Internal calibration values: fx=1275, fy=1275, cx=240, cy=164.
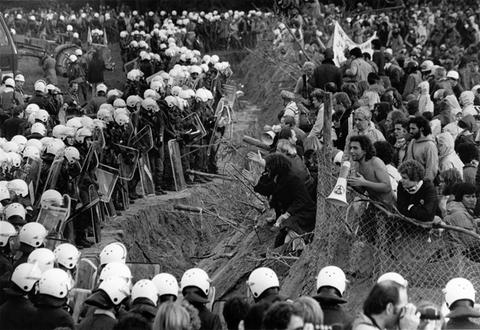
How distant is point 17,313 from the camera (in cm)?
1108

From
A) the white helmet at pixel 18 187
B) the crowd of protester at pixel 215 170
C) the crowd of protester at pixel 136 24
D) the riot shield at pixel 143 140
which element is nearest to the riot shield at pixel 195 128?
the crowd of protester at pixel 215 170

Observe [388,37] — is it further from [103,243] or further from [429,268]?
[429,268]

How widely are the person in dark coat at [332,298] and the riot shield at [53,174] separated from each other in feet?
24.0

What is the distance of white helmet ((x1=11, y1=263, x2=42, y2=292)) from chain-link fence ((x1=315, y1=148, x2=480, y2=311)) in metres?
3.03

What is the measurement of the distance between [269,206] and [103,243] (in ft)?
11.3

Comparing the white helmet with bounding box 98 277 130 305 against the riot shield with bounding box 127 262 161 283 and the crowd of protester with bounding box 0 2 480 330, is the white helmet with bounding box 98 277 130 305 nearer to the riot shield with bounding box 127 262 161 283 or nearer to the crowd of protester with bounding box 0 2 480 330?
the crowd of protester with bounding box 0 2 480 330

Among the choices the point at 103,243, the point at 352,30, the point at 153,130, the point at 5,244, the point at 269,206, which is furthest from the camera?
the point at 352,30

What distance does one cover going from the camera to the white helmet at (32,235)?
44.4ft

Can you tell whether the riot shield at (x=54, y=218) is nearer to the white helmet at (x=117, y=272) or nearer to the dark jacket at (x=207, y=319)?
the white helmet at (x=117, y=272)

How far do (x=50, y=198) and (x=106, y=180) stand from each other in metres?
2.87

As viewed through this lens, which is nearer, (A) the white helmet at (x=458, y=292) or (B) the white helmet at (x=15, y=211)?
(A) the white helmet at (x=458, y=292)

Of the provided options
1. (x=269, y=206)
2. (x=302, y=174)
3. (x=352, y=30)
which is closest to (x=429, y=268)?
(x=302, y=174)

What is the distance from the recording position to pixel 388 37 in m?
38.1

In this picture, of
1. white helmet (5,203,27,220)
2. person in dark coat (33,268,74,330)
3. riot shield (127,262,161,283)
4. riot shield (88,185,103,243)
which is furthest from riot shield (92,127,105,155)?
person in dark coat (33,268,74,330)
